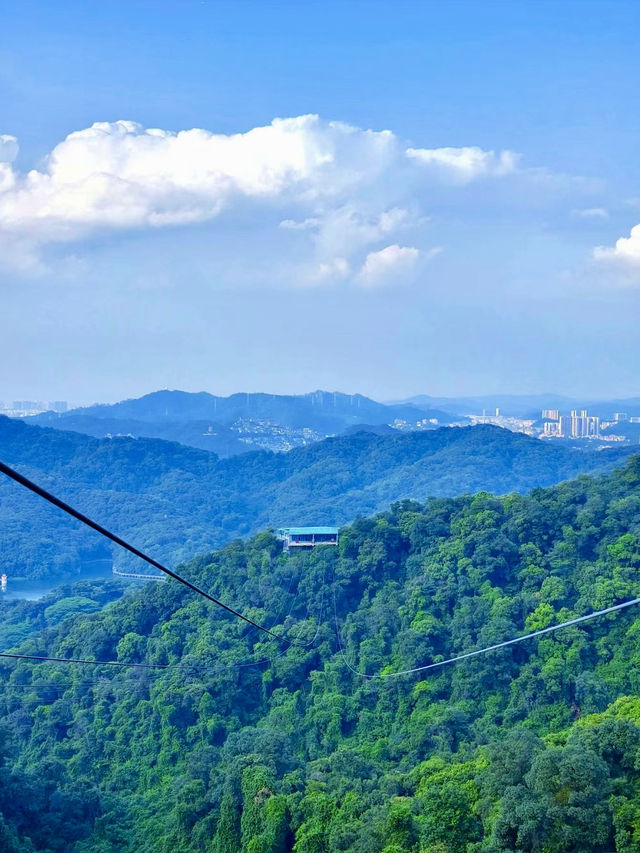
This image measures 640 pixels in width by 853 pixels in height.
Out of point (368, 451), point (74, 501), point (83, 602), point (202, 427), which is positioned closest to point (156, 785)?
point (83, 602)

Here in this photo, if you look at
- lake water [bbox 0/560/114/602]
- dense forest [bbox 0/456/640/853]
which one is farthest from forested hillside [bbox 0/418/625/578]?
dense forest [bbox 0/456/640/853]

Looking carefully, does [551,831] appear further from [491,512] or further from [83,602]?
[83,602]

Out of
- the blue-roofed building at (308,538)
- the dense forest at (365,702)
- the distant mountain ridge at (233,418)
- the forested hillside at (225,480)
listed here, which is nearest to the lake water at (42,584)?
the forested hillside at (225,480)

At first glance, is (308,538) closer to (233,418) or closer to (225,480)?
(225,480)

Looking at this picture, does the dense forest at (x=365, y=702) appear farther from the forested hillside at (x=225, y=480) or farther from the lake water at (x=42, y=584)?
the forested hillside at (x=225, y=480)

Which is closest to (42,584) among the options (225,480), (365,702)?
(225,480)
